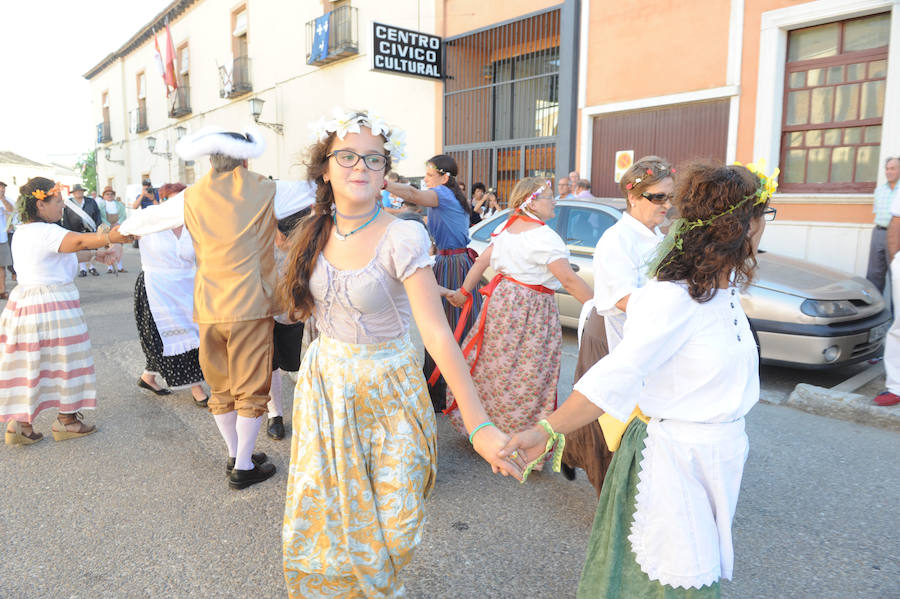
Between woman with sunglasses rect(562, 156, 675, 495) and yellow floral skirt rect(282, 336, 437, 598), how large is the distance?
1.15 m

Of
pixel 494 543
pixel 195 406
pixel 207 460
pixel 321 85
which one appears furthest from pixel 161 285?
pixel 321 85

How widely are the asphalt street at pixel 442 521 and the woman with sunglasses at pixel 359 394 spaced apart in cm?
66

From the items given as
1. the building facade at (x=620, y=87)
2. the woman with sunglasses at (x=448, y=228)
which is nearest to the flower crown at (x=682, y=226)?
the building facade at (x=620, y=87)

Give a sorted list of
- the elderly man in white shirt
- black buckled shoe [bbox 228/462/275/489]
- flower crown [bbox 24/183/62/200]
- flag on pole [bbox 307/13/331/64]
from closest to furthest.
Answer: black buckled shoe [bbox 228/462/275/489]
flower crown [bbox 24/183/62/200]
the elderly man in white shirt
flag on pole [bbox 307/13/331/64]

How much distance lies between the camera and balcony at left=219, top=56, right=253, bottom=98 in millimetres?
19766

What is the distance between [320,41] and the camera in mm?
15703

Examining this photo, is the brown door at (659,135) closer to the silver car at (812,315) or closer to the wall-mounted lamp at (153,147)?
the silver car at (812,315)

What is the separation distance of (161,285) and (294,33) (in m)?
15.0

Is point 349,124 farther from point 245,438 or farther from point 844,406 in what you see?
point 844,406

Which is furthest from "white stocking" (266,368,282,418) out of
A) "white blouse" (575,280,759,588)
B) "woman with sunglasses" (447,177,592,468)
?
"white blouse" (575,280,759,588)

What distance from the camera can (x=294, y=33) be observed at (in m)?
17.3

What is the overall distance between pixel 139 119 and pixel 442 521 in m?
31.5

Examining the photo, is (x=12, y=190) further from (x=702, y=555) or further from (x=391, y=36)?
(x=702, y=555)

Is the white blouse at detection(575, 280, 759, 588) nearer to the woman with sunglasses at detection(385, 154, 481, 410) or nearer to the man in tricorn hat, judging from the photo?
the man in tricorn hat
